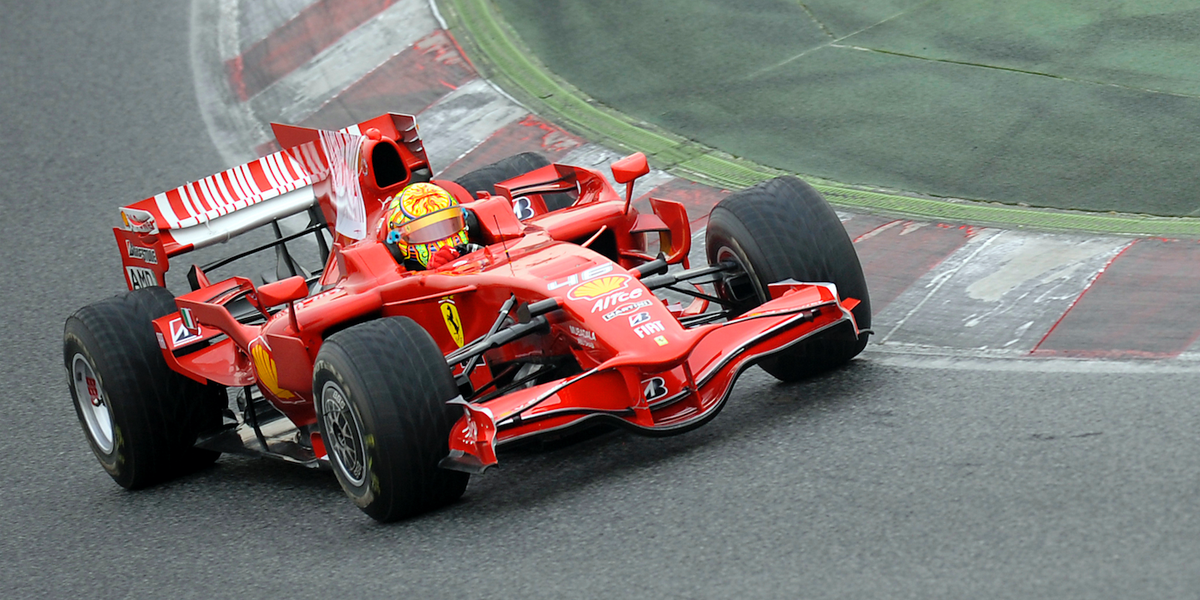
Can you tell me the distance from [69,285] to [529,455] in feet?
15.6

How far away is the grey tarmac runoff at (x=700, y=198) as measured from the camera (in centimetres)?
593

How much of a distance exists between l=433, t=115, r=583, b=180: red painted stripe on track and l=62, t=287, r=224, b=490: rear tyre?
3.40 m

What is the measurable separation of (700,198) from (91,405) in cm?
377

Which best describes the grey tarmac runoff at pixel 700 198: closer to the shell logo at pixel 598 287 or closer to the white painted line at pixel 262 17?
the white painted line at pixel 262 17

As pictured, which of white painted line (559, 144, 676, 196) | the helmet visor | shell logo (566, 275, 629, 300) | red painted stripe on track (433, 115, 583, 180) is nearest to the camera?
shell logo (566, 275, 629, 300)

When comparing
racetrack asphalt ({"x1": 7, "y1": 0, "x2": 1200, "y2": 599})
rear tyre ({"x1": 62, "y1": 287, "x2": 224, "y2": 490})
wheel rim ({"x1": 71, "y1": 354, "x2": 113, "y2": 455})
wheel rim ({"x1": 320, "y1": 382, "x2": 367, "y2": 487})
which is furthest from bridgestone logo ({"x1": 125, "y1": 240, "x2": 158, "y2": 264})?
wheel rim ({"x1": 320, "y1": 382, "x2": 367, "y2": 487})

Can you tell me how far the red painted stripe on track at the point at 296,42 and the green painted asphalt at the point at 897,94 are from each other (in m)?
1.20

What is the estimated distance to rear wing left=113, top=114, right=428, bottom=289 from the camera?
645 cm

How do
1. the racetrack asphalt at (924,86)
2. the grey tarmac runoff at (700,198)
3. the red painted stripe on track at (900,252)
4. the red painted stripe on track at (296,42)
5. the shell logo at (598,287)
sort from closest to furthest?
the shell logo at (598,287) → the grey tarmac runoff at (700,198) → the red painted stripe on track at (900,252) → the racetrack asphalt at (924,86) → the red painted stripe on track at (296,42)

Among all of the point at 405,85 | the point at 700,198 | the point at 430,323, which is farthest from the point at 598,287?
the point at 405,85

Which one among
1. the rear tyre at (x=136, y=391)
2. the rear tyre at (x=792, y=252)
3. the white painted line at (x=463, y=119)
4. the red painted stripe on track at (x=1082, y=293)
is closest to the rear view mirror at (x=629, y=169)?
the rear tyre at (x=792, y=252)

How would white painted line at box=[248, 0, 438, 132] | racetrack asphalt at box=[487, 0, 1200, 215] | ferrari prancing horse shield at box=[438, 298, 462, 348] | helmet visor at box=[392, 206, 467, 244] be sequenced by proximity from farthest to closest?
white painted line at box=[248, 0, 438, 132]
racetrack asphalt at box=[487, 0, 1200, 215]
helmet visor at box=[392, 206, 467, 244]
ferrari prancing horse shield at box=[438, 298, 462, 348]

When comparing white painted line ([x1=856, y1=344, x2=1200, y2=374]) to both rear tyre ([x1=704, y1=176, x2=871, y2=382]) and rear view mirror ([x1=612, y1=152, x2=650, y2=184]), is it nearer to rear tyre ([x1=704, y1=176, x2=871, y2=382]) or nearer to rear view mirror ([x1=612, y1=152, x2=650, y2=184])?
rear tyre ([x1=704, y1=176, x2=871, y2=382])

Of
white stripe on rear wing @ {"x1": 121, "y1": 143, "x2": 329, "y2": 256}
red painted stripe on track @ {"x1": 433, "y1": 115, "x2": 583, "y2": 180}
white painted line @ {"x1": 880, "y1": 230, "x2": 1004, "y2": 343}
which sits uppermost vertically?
white stripe on rear wing @ {"x1": 121, "y1": 143, "x2": 329, "y2": 256}
